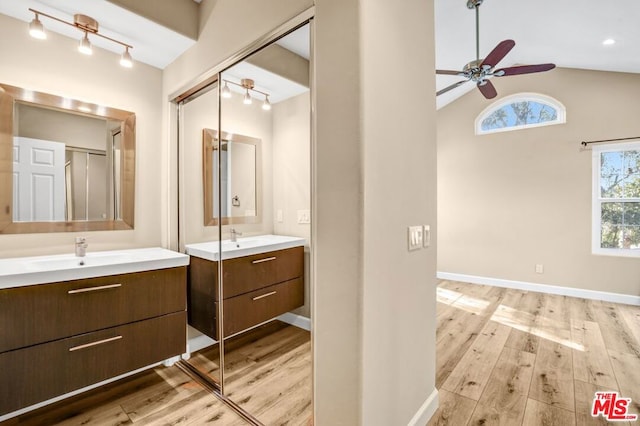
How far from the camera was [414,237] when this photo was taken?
1.48 metres

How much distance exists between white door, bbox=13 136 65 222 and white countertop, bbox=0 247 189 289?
0.96 feet

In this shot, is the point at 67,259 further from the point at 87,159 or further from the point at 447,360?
the point at 447,360

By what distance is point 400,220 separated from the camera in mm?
1375

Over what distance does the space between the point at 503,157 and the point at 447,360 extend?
3.48 meters

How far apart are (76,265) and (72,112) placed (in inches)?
43.7

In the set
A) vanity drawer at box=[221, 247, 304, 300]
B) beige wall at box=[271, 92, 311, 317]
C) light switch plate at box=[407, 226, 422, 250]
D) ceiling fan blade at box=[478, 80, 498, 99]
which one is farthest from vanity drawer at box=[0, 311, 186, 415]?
ceiling fan blade at box=[478, 80, 498, 99]

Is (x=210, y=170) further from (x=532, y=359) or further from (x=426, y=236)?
(x=532, y=359)

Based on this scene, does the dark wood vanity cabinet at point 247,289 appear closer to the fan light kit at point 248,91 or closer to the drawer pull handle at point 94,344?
the drawer pull handle at point 94,344

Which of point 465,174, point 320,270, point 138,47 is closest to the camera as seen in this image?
point 320,270

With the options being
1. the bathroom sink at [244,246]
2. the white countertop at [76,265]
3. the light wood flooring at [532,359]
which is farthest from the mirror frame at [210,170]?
the light wood flooring at [532,359]

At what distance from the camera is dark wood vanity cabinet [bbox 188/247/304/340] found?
1.69 meters

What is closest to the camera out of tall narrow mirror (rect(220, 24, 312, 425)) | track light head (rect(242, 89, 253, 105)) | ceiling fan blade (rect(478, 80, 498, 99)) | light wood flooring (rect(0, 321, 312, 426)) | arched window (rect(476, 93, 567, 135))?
tall narrow mirror (rect(220, 24, 312, 425))

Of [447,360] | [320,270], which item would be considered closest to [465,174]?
[447,360]

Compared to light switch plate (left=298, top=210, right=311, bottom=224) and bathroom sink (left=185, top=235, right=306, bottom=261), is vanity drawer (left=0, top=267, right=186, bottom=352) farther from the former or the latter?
light switch plate (left=298, top=210, right=311, bottom=224)
